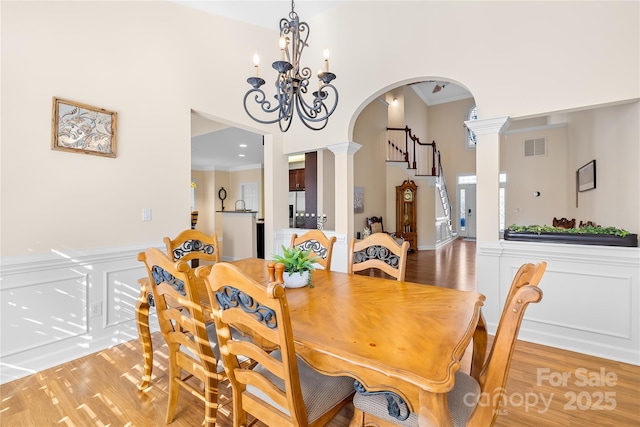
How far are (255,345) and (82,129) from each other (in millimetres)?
2480

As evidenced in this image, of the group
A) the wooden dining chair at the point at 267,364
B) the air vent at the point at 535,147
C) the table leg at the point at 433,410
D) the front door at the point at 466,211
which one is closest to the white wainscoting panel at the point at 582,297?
the wooden dining chair at the point at 267,364

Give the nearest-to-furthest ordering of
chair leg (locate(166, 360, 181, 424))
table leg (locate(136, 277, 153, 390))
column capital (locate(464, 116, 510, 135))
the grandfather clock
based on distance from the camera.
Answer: chair leg (locate(166, 360, 181, 424)) → table leg (locate(136, 277, 153, 390)) → column capital (locate(464, 116, 510, 135)) → the grandfather clock

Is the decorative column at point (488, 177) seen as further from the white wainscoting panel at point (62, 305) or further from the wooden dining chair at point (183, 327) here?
the white wainscoting panel at point (62, 305)

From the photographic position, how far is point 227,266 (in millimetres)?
1088

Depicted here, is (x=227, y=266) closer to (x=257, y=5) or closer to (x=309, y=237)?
(x=309, y=237)

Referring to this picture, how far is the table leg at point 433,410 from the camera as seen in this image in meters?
0.87

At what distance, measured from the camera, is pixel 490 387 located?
3.17 feet

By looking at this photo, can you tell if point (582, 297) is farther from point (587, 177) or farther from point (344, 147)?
point (344, 147)

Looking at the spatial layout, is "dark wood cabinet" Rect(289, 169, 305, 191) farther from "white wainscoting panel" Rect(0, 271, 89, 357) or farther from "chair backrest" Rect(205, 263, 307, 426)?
"chair backrest" Rect(205, 263, 307, 426)

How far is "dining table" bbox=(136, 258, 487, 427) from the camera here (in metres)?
0.90

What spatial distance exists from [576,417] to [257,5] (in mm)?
4735

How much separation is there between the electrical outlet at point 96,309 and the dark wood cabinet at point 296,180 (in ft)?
15.7

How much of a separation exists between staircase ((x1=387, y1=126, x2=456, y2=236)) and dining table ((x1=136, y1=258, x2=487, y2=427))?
622cm

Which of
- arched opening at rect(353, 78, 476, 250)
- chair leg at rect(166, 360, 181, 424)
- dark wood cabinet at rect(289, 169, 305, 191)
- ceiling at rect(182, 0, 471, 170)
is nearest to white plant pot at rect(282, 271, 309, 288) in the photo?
chair leg at rect(166, 360, 181, 424)
